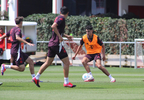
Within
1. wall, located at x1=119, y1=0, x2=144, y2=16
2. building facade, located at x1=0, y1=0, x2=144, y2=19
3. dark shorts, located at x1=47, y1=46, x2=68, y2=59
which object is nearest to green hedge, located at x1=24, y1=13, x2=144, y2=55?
building facade, located at x1=0, y1=0, x2=144, y2=19

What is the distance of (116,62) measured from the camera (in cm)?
1591

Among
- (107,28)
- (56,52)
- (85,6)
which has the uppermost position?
(85,6)

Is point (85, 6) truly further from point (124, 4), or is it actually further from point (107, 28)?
point (107, 28)

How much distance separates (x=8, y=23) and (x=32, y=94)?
944 centimetres

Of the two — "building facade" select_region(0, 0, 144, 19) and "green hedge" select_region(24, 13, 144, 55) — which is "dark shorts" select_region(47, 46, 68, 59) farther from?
"building facade" select_region(0, 0, 144, 19)

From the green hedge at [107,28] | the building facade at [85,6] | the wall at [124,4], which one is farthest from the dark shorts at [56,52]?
the building facade at [85,6]

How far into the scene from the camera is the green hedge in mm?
16781

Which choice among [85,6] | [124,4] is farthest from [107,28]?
[85,6]

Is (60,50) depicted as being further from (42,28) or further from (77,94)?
(42,28)

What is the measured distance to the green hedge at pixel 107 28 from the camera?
16781 mm

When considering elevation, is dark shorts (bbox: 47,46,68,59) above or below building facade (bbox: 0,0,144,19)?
below

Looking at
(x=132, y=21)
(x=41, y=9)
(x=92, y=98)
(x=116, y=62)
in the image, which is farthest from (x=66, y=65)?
(x=41, y=9)

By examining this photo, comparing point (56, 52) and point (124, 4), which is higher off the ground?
point (124, 4)

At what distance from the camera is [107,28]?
17266 mm
